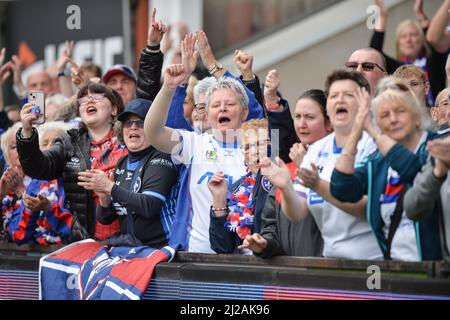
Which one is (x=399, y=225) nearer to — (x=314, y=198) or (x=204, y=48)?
(x=314, y=198)

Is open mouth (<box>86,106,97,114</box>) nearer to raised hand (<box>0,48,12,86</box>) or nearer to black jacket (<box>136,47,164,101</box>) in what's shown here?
black jacket (<box>136,47,164,101</box>)

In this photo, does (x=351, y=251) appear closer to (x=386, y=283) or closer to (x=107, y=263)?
(x=386, y=283)

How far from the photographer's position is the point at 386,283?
16.3 ft

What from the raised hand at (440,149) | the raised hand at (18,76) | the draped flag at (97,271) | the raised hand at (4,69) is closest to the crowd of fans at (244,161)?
the raised hand at (440,149)

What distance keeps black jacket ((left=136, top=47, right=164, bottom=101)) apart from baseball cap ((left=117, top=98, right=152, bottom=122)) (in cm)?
20

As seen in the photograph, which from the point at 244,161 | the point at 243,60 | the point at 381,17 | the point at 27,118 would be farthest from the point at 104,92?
the point at 381,17

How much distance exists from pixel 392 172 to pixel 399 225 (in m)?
0.27

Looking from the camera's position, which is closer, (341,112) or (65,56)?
(341,112)

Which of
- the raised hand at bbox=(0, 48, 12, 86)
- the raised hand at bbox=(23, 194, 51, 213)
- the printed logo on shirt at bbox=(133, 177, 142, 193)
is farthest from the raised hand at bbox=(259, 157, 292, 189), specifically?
the raised hand at bbox=(0, 48, 12, 86)

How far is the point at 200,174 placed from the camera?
644cm

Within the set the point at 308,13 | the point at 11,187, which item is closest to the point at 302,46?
the point at 308,13

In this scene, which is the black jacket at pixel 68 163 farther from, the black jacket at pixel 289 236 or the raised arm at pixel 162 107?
the black jacket at pixel 289 236

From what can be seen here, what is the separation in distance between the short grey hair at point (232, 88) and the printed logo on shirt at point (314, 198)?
1.21m

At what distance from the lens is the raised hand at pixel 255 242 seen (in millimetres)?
5586
